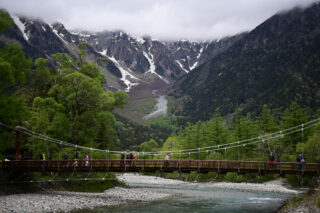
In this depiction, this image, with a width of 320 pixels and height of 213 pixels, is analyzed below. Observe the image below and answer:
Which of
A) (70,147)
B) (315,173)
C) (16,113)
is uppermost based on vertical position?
(16,113)

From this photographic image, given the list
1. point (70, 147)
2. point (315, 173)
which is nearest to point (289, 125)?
point (315, 173)

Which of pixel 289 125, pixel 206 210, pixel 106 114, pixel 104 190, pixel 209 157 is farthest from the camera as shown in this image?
pixel 209 157

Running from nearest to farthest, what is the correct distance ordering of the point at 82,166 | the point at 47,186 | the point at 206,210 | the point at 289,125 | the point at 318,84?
the point at 206,210, the point at 82,166, the point at 47,186, the point at 289,125, the point at 318,84

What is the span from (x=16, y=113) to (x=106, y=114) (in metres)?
10.1

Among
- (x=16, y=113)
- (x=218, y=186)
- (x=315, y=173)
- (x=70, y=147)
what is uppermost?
(x=16, y=113)

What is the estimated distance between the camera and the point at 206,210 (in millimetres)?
26406

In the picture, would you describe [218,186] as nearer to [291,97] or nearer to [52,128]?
[52,128]

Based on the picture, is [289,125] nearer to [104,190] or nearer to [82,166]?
[104,190]

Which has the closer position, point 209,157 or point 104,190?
point 104,190

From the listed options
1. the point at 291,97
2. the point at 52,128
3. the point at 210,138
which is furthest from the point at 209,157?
the point at 291,97

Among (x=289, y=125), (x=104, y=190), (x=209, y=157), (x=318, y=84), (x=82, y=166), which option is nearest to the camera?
(x=82, y=166)

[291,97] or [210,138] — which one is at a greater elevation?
[291,97]

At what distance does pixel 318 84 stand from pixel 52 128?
184576mm

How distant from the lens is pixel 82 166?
92.6 feet
